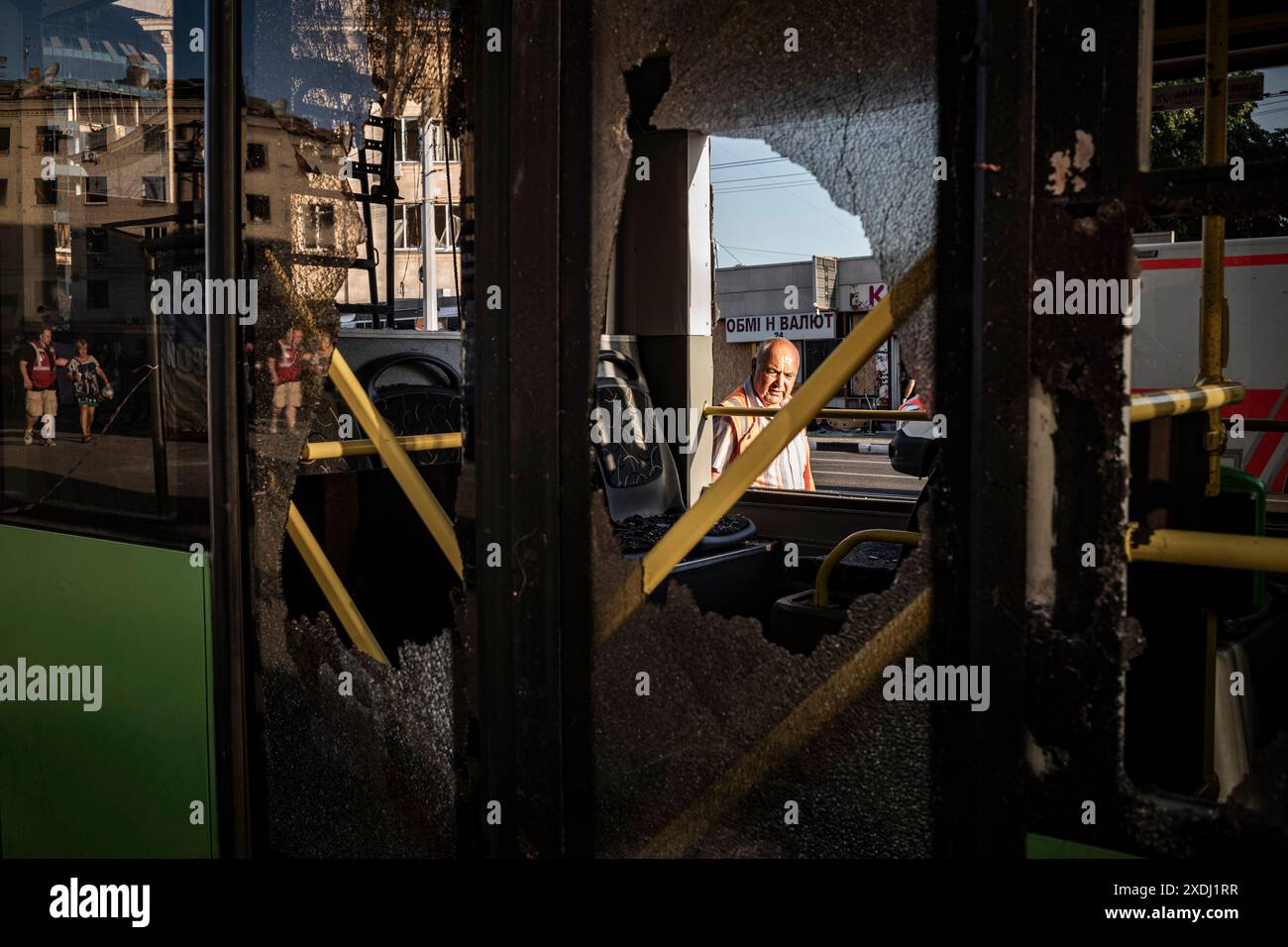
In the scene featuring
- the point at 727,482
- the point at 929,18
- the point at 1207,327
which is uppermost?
the point at 929,18

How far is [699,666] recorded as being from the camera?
1.65 meters

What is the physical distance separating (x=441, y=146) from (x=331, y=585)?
2.96 feet

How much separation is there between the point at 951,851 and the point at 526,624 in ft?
2.30

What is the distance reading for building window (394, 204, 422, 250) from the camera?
251cm

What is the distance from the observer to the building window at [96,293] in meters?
2.36

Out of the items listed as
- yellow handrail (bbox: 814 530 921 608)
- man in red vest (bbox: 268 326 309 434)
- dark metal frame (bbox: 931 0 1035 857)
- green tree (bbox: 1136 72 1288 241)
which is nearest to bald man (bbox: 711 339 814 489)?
yellow handrail (bbox: 814 530 921 608)

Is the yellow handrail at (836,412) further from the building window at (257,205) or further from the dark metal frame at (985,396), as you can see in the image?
the dark metal frame at (985,396)

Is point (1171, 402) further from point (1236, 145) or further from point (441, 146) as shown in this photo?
point (1236, 145)

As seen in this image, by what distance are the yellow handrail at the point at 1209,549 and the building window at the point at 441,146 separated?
119cm

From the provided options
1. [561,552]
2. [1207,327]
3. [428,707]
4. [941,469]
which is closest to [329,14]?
[561,552]

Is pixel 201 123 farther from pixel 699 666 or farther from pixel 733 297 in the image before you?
pixel 733 297

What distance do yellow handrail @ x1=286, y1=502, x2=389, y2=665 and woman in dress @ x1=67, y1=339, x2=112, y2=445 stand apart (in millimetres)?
503

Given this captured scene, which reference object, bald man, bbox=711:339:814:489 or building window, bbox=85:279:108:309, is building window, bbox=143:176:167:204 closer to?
building window, bbox=85:279:108:309

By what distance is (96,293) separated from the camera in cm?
239
